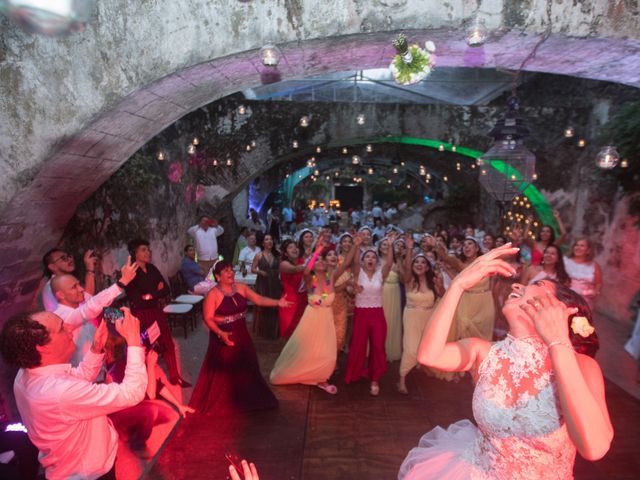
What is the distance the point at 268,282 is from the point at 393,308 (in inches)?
79.8

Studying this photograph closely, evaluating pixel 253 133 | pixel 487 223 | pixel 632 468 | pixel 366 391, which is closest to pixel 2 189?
pixel 366 391

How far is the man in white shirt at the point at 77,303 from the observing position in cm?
319

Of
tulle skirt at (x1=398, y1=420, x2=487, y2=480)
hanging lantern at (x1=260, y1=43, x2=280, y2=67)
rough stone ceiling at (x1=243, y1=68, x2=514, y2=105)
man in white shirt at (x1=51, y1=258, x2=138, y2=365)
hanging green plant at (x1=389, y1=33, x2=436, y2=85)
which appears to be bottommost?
tulle skirt at (x1=398, y1=420, x2=487, y2=480)

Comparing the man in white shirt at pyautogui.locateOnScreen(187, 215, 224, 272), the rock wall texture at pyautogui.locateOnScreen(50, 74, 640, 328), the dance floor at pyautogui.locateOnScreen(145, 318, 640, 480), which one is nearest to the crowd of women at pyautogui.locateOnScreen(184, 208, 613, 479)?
the dance floor at pyautogui.locateOnScreen(145, 318, 640, 480)

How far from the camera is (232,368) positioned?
13.5 feet

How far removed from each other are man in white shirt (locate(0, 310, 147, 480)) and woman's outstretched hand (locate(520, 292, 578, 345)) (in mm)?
1765

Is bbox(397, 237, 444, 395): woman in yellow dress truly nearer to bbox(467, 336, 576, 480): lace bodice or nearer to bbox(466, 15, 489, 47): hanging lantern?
bbox(466, 15, 489, 47): hanging lantern

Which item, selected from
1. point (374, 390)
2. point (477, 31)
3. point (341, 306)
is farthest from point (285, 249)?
point (477, 31)

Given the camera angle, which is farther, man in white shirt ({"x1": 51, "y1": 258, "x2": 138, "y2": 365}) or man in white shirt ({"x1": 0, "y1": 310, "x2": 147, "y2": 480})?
man in white shirt ({"x1": 51, "y1": 258, "x2": 138, "y2": 365})

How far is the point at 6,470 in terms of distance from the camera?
222cm

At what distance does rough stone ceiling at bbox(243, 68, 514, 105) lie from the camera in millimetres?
10219

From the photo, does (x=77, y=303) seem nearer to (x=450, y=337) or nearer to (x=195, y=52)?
(x=195, y=52)

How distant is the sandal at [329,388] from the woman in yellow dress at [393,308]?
98cm

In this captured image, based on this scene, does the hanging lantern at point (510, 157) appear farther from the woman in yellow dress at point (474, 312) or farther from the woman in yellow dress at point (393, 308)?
the woman in yellow dress at point (393, 308)
